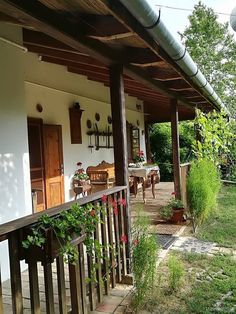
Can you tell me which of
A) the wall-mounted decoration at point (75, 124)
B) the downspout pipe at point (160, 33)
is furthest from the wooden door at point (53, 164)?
the downspout pipe at point (160, 33)

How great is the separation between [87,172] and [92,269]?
4.73 meters

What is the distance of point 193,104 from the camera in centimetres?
745

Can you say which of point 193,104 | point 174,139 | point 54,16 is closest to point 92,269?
point 54,16

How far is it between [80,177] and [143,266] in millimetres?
3967

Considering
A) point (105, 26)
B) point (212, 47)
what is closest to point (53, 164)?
point (105, 26)

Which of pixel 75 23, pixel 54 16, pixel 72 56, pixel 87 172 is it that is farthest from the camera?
pixel 87 172

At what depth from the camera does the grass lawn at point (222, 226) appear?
4715mm

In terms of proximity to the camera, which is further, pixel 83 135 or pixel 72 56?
pixel 83 135

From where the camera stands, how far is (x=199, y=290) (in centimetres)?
318

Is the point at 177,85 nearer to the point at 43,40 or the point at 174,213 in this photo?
the point at 174,213

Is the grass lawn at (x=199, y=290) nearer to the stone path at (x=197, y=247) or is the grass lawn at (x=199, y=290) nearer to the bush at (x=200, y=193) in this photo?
the stone path at (x=197, y=247)

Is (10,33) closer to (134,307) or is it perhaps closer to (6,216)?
(6,216)

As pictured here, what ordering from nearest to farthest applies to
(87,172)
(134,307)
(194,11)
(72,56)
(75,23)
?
(75,23) → (134,307) → (72,56) → (87,172) → (194,11)

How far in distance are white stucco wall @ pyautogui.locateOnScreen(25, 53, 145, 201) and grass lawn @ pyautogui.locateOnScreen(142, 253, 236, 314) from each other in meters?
3.49
